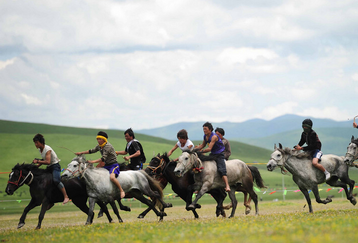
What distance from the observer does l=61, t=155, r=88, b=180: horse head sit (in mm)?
11695

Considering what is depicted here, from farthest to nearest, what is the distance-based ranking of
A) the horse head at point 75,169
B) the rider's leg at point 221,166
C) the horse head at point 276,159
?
the horse head at point 276,159 → the rider's leg at point 221,166 → the horse head at point 75,169

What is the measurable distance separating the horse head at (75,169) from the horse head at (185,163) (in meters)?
2.58

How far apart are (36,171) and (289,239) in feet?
27.1

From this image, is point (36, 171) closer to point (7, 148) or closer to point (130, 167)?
point (130, 167)

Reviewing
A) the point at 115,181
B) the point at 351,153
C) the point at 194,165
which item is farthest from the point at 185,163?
the point at 351,153

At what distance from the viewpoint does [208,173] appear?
43.3ft

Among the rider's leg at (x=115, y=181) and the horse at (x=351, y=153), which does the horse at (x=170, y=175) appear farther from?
the horse at (x=351, y=153)

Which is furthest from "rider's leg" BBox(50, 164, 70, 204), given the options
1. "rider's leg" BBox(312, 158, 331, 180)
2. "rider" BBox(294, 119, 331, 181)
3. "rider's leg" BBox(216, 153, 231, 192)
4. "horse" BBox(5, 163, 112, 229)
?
"rider's leg" BBox(312, 158, 331, 180)

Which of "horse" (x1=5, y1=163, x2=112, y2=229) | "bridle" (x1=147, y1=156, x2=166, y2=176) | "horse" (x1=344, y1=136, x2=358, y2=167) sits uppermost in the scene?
"horse" (x1=344, y1=136, x2=358, y2=167)

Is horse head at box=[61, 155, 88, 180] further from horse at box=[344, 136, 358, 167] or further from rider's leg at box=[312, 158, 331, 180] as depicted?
horse at box=[344, 136, 358, 167]

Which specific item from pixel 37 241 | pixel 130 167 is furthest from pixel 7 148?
pixel 37 241

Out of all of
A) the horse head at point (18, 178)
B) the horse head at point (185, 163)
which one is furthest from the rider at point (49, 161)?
the horse head at point (185, 163)

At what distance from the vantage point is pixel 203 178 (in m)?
13.2

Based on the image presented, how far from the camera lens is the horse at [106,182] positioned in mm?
12059
